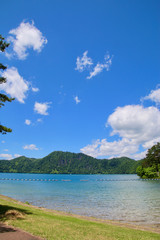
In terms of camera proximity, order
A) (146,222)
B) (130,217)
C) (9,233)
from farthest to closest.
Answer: (130,217), (146,222), (9,233)

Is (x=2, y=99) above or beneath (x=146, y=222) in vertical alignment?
above

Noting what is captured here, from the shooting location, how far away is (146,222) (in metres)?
20.3

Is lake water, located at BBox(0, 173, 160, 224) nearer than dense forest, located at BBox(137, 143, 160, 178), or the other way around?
lake water, located at BBox(0, 173, 160, 224)

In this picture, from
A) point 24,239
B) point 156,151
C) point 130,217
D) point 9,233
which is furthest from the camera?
point 156,151

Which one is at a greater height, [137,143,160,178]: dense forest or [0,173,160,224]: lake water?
[137,143,160,178]: dense forest

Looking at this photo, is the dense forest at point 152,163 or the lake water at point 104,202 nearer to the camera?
the lake water at point 104,202

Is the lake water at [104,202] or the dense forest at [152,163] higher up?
the dense forest at [152,163]

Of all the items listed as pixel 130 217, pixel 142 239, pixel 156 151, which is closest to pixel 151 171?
pixel 156 151

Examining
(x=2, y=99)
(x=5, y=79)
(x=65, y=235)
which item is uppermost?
(x=5, y=79)

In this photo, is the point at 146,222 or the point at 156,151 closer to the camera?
the point at 146,222

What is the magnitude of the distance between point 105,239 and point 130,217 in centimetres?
1456

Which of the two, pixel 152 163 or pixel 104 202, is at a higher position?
pixel 152 163

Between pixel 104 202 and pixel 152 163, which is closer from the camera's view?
pixel 104 202

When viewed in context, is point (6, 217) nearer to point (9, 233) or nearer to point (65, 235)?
point (9, 233)
